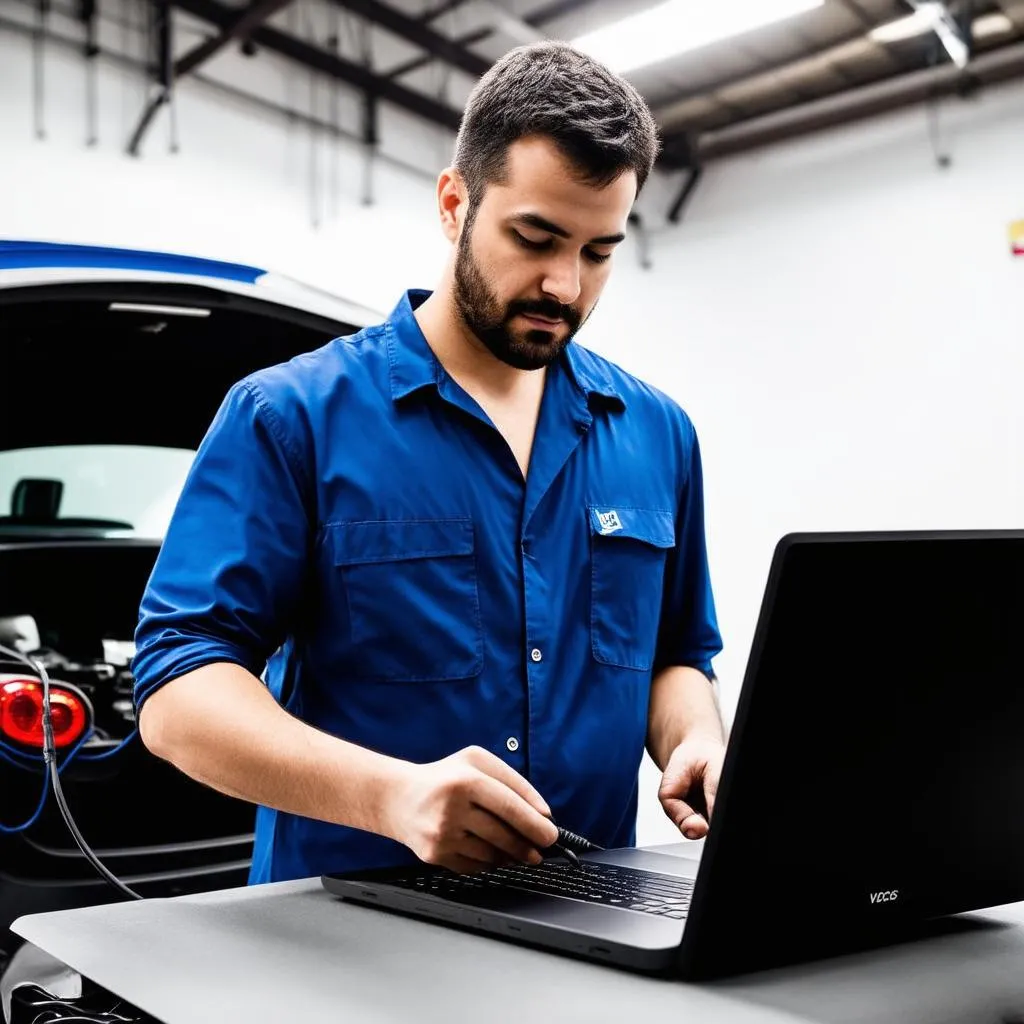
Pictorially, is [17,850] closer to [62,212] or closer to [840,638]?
[840,638]

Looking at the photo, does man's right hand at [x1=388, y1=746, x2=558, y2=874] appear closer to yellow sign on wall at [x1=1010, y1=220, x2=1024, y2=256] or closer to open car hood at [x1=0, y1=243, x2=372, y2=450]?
open car hood at [x1=0, y1=243, x2=372, y2=450]

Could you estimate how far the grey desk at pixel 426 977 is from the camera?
679mm

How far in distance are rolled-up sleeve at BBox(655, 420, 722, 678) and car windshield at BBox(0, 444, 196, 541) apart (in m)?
1.07

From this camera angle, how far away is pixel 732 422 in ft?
21.1

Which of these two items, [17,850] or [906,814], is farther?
[17,850]

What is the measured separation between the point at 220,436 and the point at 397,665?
0.32 meters

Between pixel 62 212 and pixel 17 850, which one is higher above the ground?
pixel 62 212

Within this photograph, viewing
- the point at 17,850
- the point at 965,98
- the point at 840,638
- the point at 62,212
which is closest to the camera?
the point at 840,638

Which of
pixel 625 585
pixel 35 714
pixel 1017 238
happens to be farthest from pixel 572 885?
pixel 1017 238

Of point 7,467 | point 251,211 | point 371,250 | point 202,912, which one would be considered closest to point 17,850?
point 7,467

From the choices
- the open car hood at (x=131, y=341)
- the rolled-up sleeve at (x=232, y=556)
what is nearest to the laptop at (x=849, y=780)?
the rolled-up sleeve at (x=232, y=556)

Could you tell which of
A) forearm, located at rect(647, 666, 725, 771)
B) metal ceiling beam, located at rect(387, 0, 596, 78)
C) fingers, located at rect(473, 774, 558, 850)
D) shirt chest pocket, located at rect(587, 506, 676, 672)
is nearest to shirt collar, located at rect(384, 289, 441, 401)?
shirt chest pocket, located at rect(587, 506, 676, 672)

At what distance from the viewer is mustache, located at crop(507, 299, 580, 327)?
1337 mm

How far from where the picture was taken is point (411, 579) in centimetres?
127
